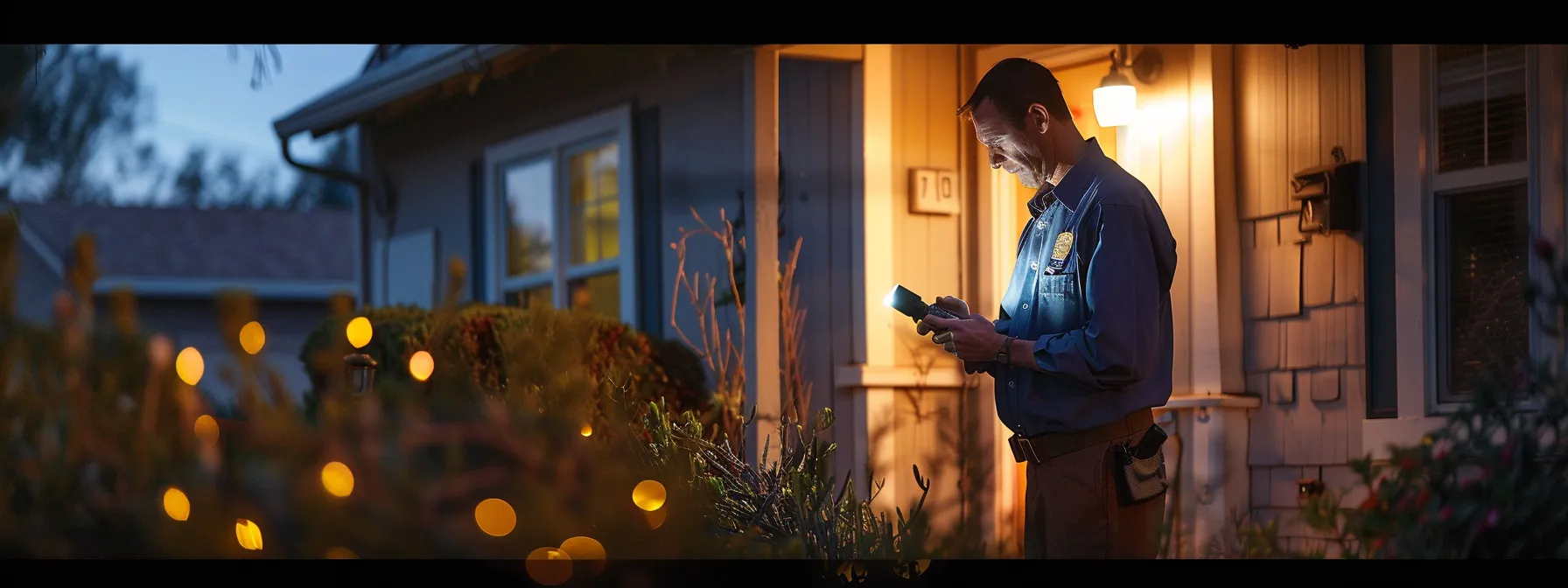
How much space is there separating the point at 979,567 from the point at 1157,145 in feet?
9.15

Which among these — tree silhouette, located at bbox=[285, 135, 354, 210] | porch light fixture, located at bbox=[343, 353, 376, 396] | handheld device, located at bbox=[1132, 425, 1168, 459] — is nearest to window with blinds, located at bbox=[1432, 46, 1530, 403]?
handheld device, located at bbox=[1132, 425, 1168, 459]

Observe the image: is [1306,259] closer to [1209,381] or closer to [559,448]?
[1209,381]

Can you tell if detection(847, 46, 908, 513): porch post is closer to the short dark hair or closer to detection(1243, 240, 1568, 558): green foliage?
the short dark hair

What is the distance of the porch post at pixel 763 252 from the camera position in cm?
512

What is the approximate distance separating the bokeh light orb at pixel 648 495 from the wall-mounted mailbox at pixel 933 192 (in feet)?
12.6

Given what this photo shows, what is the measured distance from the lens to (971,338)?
2748 millimetres

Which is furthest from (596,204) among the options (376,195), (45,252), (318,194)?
(318,194)

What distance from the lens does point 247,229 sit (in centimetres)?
2338

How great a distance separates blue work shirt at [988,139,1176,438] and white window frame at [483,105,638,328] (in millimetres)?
4171

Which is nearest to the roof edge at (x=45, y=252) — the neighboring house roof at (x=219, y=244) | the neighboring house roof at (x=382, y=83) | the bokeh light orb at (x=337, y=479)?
the neighboring house roof at (x=219, y=244)

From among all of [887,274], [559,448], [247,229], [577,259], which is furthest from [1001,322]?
[247,229]

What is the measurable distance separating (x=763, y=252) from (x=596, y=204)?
2.28 metres

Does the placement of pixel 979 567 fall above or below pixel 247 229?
below
